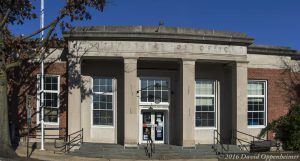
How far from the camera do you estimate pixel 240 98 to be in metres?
24.2

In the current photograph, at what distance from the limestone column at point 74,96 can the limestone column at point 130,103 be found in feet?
7.93

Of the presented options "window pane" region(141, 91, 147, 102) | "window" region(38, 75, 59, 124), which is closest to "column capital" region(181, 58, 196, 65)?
"window pane" region(141, 91, 147, 102)

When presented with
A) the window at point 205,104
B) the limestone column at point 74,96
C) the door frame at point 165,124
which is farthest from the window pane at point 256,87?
the limestone column at point 74,96

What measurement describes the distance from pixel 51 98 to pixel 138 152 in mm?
5846

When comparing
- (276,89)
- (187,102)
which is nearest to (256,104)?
(276,89)

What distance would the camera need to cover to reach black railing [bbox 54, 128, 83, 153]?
862 inches

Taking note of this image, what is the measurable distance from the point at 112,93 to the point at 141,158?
4943mm

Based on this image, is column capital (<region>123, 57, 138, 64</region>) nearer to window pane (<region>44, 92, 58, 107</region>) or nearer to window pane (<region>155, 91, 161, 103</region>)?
window pane (<region>155, 91, 161, 103</region>)

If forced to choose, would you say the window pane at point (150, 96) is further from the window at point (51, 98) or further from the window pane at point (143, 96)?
the window at point (51, 98)

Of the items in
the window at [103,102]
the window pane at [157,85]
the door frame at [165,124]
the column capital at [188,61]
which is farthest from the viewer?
the window pane at [157,85]

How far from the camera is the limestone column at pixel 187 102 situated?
23.0m

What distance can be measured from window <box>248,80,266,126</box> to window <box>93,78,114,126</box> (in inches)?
322

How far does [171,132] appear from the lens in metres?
25.1

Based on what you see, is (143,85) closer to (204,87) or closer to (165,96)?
(165,96)
